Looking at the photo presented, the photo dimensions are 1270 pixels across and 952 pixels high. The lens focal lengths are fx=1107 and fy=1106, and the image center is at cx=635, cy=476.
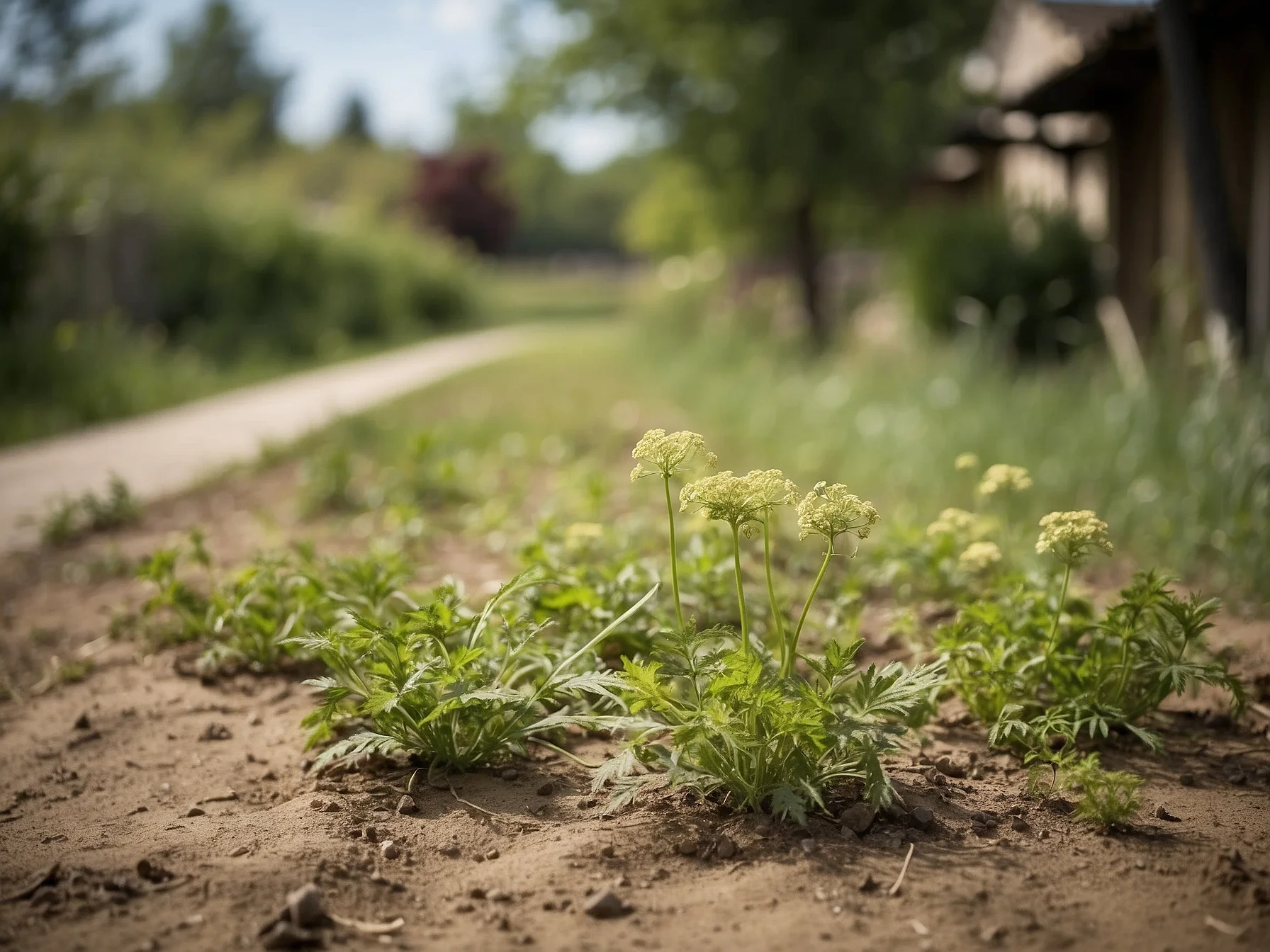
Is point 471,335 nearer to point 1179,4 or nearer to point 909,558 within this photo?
point 1179,4

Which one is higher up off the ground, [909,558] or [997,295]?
[997,295]

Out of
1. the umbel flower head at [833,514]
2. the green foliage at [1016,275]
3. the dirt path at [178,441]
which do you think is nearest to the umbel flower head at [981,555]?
the umbel flower head at [833,514]

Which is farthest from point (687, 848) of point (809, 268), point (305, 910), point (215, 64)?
point (215, 64)

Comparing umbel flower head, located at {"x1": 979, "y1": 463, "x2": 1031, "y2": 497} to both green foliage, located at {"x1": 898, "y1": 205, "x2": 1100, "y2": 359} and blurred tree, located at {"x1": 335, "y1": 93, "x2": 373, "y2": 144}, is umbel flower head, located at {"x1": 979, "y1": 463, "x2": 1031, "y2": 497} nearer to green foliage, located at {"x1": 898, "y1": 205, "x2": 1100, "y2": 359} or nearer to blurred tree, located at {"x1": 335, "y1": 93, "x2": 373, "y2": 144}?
green foliage, located at {"x1": 898, "y1": 205, "x2": 1100, "y2": 359}

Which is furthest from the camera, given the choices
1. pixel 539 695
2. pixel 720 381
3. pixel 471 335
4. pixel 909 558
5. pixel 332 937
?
pixel 471 335

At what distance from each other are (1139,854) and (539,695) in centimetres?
113

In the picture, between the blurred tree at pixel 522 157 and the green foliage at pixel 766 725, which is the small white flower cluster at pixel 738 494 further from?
the blurred tree at pixel 522 157

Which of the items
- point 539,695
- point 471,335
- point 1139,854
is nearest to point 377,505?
point 539,695

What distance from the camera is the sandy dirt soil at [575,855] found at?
173 cm

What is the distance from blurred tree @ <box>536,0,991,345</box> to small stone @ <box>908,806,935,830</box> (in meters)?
8.53

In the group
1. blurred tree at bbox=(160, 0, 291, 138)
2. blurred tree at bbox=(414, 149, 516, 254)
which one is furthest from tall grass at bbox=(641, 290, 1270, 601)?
blurred tree at bbox=(414, 149, 516, 254)

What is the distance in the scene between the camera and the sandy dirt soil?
1.73 m

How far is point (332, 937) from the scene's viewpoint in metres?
1.72

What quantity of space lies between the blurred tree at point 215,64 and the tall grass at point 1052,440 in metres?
28.3
